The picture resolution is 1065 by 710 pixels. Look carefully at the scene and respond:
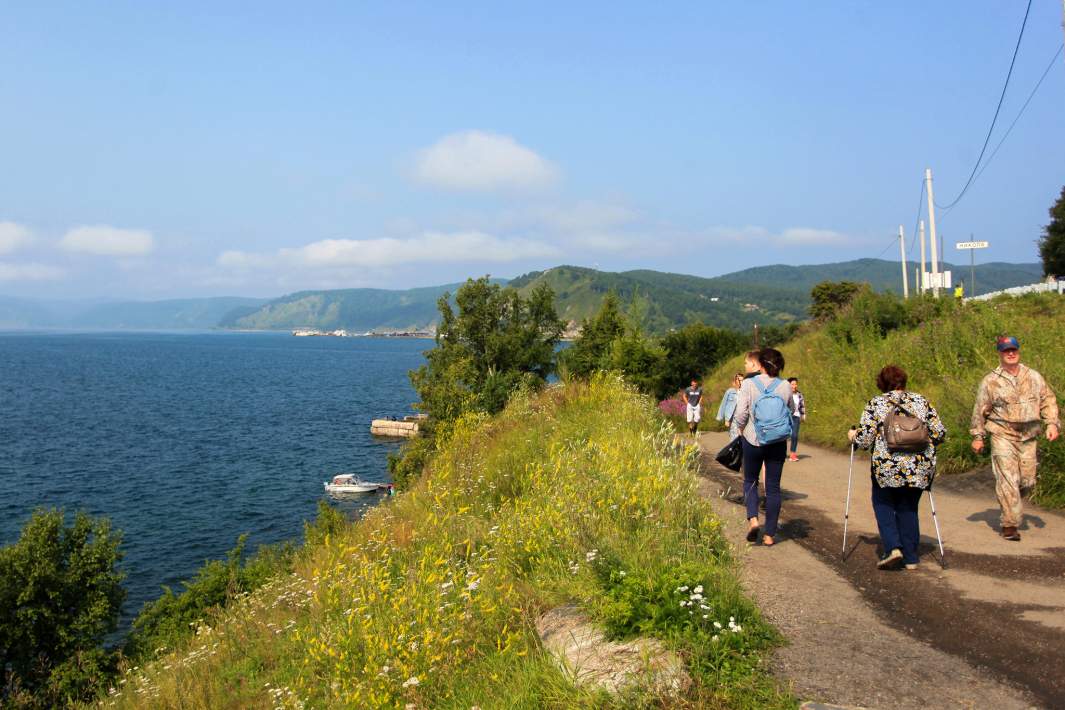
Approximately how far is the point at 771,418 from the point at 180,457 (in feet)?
164

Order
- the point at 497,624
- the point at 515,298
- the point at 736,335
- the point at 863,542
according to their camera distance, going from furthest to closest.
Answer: the point at 515,298, the point at 736,335, the point at 863,542, the point at 497,624

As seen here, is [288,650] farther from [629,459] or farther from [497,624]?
[629,459]

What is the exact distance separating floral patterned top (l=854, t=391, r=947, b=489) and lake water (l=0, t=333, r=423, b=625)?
834 inches

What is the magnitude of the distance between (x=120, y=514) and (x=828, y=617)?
36046mm

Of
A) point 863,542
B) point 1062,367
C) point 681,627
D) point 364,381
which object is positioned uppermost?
point 1062,367

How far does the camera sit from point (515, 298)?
160 ft

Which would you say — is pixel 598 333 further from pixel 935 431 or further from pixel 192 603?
pixel 935 431

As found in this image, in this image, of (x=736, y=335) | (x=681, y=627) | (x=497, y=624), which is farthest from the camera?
(x=736, y=335)

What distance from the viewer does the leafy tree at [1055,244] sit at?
48.9 m

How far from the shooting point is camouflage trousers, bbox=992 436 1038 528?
289 inches

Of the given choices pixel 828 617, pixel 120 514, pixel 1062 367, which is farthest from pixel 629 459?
pixel 120 514

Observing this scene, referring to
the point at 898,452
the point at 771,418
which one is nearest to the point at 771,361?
the point at 771,418

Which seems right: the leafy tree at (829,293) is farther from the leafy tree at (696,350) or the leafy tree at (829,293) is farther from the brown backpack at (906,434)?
the brown backpack at (906,434)

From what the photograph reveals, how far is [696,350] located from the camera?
40406 mm
